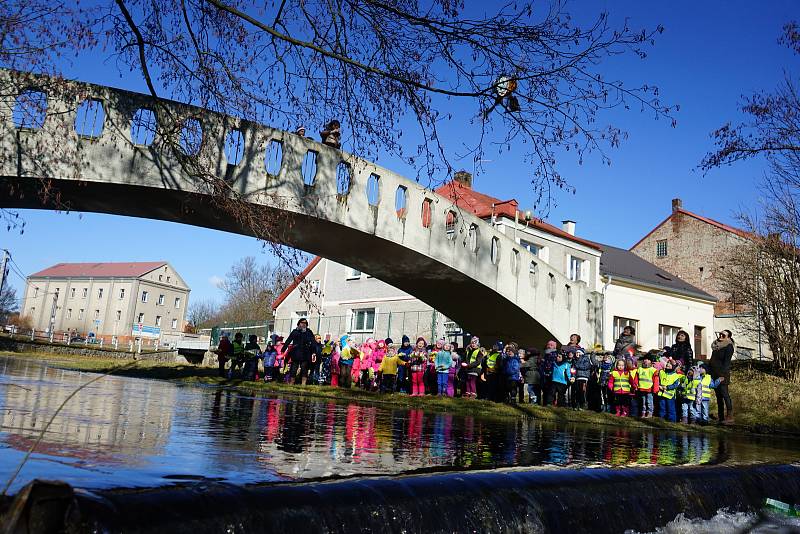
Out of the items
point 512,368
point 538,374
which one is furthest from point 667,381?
point 512,368

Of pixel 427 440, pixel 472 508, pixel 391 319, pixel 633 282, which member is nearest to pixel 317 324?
pixel 391 319

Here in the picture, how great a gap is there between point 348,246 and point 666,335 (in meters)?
23.8

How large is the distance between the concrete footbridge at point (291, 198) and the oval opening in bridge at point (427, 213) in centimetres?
3

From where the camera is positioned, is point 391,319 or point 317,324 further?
point 317,324

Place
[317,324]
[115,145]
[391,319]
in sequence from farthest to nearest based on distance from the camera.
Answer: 1. [317,324]
2. [391,319]
3. [115,145]

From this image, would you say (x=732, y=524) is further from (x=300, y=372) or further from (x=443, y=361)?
(x=300, y=372)

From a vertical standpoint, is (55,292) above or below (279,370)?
above

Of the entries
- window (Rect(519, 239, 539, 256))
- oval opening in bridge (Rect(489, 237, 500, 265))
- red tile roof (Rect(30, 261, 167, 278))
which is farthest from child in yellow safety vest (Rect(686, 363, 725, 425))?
red tile roof (Rect(30, 261, 167, 278))

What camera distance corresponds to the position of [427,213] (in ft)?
67.2

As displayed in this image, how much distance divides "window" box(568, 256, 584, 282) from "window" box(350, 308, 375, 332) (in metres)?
10.3

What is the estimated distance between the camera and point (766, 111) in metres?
15.1

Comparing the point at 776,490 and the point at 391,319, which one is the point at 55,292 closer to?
the point at 391,319

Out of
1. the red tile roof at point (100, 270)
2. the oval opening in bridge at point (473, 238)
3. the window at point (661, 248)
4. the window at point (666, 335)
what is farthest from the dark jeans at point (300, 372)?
the red tile roof at point (100, 270)

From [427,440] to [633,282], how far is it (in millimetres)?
31950
